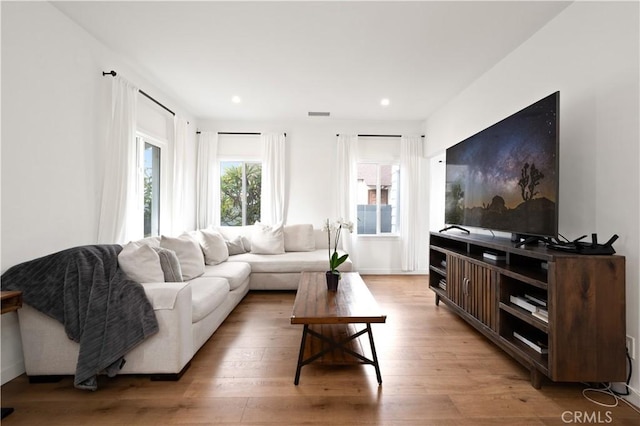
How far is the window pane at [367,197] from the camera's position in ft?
17.0

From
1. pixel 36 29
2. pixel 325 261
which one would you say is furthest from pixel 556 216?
pixel 36 29

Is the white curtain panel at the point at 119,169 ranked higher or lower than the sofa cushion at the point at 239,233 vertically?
higher

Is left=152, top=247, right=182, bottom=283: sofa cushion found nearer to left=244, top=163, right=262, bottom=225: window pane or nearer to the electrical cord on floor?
left=244, top=163, right=262, bottom=225: window pane

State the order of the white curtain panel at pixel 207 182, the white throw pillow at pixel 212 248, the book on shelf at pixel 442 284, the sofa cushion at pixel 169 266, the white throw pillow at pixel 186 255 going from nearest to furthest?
the sofa cushion at pixel 169 266 < the white throw pillow at pixel 186 255 < the book on shelf at pixel 442 284 < the white throw pillow at pixel 212 248 < the white curtain panel at pixel 207 182

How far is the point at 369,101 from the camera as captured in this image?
409 centimetres

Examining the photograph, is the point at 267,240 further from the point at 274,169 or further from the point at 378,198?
the point at 378,198

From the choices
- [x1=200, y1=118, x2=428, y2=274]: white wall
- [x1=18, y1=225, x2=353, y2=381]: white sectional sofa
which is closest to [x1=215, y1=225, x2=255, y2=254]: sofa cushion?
[x1=18, y1=225, x2=353, y2=381]: white sectional sofa

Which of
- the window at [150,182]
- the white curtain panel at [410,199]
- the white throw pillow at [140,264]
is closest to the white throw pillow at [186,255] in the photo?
the white throw pillow at [140,264]

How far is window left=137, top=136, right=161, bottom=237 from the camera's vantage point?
350 cm

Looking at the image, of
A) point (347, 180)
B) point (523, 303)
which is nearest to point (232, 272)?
point (347, 180)

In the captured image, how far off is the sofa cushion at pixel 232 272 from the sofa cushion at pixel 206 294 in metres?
0.18

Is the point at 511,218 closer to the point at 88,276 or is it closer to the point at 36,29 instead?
the point at 88,276

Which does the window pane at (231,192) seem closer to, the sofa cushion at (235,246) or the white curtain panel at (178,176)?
the sofa cushion at (235,246)

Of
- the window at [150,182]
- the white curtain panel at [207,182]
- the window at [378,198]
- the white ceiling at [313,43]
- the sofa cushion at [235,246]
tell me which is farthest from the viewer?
the window at [378,198]
